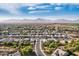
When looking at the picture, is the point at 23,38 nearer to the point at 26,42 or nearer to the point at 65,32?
the point at 26,42

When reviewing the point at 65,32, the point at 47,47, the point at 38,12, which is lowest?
the point at 47,47

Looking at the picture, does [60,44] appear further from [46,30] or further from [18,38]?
[18,38]

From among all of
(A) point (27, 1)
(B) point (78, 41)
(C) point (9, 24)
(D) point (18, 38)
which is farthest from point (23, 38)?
(B) point (78, 41)

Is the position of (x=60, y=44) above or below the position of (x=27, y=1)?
below

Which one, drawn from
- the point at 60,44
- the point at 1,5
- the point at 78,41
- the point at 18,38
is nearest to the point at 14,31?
the point at 18,38

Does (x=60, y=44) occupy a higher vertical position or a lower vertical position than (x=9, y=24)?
lower

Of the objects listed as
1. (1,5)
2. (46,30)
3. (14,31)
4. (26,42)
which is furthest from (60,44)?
(1,5)

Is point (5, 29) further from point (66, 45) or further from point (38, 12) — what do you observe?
point (66, 45)
